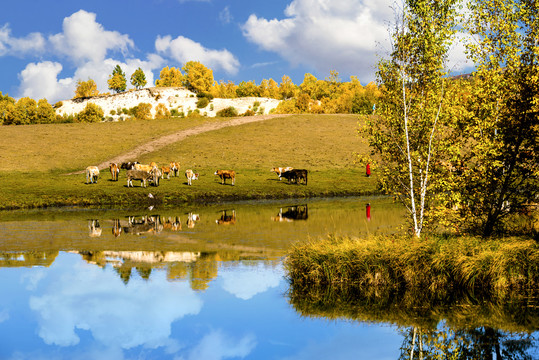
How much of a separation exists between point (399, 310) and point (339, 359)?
3824 mm

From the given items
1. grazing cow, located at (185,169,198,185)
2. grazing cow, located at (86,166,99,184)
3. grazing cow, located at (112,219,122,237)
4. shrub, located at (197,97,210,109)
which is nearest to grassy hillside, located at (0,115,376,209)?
grazing cow, located at (185,169,198,185)

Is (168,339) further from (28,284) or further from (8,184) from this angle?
(8,184)

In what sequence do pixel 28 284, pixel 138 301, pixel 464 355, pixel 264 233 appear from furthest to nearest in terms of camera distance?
pixel 264 233, pixel 28 284, pixel 138 301, pixel 464 355

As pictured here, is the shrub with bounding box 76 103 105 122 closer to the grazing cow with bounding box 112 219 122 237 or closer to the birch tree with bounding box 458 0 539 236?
the grazing cow with bounding box 112 219 122 237

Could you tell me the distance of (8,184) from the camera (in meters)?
59.6

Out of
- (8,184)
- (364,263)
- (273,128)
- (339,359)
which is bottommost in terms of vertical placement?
(339,359)

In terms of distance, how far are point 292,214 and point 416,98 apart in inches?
869

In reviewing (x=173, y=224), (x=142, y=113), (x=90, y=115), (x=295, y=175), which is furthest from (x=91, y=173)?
(x=142, y=113)

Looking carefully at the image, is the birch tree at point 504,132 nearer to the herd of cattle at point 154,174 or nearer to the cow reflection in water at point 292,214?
the cow reflection in water at point 292,214

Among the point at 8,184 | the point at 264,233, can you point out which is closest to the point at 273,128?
the point at 8,184

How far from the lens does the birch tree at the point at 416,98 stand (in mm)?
21812

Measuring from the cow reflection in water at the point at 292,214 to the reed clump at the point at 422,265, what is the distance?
1908 centimetres

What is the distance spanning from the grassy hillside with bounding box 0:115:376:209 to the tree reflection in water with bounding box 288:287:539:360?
36.0m

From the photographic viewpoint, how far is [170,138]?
9619 cm
